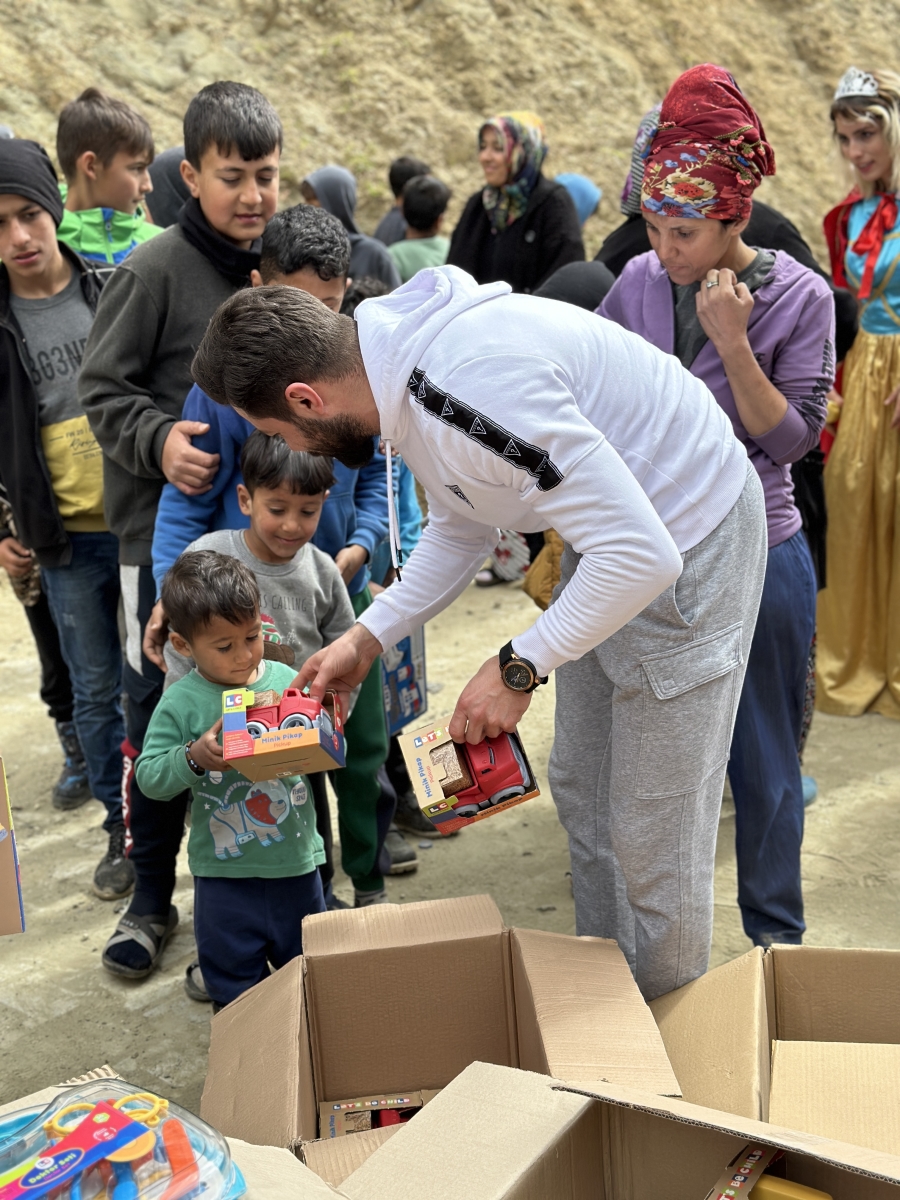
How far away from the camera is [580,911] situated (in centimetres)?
233

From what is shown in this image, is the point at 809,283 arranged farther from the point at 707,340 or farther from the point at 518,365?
the point at 518,365

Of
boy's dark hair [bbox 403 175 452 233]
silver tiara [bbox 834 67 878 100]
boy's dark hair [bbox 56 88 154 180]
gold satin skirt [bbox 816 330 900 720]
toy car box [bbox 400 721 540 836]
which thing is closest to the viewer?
toy car box [bbox 400 721 540 836]

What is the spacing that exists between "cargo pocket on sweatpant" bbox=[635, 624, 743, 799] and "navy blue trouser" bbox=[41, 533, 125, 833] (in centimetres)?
199

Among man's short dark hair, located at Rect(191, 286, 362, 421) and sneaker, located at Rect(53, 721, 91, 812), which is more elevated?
man's short dark hair, located at Rect(191, 286, 362, 421)

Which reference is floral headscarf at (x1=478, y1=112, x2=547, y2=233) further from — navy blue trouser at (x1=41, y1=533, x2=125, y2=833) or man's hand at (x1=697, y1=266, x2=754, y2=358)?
man's hand at (x1=697, y1=266, x2=754, y2=358)

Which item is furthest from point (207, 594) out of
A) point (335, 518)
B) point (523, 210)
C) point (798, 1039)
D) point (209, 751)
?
point (523, 210)

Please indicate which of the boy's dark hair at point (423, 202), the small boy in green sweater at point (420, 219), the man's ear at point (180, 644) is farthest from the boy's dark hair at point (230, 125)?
the boy's dark hair at point (423, 202)

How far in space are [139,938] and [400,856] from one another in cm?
80

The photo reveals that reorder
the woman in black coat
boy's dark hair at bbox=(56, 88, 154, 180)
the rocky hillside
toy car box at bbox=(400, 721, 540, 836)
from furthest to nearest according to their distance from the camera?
the rocky hillside → the woman in black coat → boy's dark hair at bbox=(56, 88, 154, 180) → toy car box at bbox=(400, 721, 540, 836)

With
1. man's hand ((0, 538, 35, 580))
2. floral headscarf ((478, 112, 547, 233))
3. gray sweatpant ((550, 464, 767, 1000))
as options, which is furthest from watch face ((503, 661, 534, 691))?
floral headscarf ((478, 112, 547, 233))

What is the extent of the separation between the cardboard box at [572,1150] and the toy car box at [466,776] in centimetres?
41

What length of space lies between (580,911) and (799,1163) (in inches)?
32.7

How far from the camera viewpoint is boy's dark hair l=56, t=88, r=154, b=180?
349 cm

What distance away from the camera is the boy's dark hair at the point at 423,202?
6320 mm
